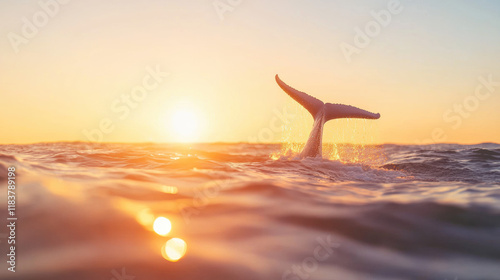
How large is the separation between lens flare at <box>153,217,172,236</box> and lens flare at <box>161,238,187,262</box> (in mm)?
263

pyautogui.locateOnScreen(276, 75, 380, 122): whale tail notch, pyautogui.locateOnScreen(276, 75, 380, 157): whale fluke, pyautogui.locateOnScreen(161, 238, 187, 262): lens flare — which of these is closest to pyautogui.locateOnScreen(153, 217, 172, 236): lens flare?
pyautogui.locateOnScreen(161, 238, 187, 262): lens flare

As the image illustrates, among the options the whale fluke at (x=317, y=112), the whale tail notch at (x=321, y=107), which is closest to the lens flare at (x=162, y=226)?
the whale fluke at (x=317, y=112)

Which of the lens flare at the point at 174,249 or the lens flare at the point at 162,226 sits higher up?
the lens flare at the point at 162,226

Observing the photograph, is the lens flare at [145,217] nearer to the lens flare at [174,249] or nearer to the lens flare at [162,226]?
the lens flare at [162,226]

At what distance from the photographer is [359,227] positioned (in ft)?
17.2

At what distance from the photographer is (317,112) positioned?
648 inches

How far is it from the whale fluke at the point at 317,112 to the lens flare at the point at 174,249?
11.6m

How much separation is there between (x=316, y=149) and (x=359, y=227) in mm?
10240

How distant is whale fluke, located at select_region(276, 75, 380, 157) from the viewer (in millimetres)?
15406

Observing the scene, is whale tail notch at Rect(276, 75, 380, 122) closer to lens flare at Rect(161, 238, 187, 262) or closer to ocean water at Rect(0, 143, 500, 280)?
ocean water at Rect(0, 143, 500, 280)

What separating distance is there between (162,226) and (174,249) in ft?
2.35

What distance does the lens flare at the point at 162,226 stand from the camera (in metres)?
4.52

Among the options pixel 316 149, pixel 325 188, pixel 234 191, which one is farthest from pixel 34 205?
pixel 316 149

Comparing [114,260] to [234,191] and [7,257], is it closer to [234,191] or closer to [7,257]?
[7,257]
